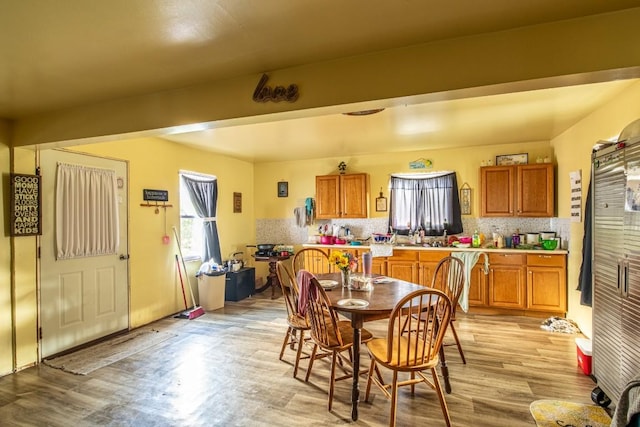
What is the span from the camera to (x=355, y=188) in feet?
18.6

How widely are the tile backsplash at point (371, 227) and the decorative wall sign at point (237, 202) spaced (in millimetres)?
581

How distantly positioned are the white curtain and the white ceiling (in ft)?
2.44

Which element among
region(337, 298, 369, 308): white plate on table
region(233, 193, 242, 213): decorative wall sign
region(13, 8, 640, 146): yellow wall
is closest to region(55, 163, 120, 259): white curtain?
region(13, 8, 640, 146): yellow wall

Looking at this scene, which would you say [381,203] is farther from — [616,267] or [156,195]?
[616,267]

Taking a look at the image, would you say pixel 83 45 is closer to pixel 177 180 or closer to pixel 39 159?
pixel 39 159

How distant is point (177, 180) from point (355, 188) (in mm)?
2827

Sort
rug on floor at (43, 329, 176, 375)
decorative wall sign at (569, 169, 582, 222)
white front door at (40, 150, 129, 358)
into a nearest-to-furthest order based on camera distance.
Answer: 1. rug on floor at (43, 329, 176, 375)
2. white front door at (40, 150, 129, 358)
3. decorative wall sign at (569, 169, 582, 222)

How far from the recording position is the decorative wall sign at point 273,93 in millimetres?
2111

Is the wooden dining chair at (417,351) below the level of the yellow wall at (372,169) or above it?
below

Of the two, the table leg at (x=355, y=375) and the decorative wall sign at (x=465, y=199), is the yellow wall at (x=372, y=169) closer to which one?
the decorative wall sign at (x=465, y=199)

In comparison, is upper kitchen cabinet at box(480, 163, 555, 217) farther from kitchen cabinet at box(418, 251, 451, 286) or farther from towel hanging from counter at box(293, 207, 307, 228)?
towel hanging from counter at box(293, 207, 307, 228)

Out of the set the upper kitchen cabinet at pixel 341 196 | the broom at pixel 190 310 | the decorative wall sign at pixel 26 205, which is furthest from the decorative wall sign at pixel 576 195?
the decorative wall sign at pixel 26 205

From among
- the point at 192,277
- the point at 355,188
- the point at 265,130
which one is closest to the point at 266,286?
Result: the point at 192,277

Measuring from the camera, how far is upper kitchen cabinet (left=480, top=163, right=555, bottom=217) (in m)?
4.59
